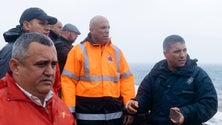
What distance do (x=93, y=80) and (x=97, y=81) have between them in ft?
0.17

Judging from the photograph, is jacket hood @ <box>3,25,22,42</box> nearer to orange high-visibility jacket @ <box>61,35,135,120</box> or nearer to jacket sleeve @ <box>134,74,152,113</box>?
orange high-visibility jacket @ <box>61,35,135,120</box>

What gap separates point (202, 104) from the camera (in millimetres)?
3646

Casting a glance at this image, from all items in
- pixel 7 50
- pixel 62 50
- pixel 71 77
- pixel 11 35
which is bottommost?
pixel 71 77

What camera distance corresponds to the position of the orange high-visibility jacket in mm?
4332

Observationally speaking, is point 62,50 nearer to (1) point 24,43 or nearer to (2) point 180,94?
(2) point 180,94

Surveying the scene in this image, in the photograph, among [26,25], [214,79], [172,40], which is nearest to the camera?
[26,25]

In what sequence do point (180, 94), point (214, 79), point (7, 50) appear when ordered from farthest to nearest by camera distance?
1. point (214, 79)
2. point (180, 94)
3. point (7, 50)

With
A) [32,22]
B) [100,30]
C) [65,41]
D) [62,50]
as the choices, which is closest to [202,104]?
[100,30]

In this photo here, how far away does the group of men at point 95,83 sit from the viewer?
2.44 m

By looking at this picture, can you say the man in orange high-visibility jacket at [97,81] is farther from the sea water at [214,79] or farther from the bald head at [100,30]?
the sea water at [214,79]

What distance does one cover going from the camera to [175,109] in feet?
11.9

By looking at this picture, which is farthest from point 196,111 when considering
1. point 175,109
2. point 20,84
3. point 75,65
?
point 20,84

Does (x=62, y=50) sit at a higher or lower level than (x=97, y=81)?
higher

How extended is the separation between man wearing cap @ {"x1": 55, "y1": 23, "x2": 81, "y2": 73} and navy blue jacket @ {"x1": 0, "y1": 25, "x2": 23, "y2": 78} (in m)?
1.18
